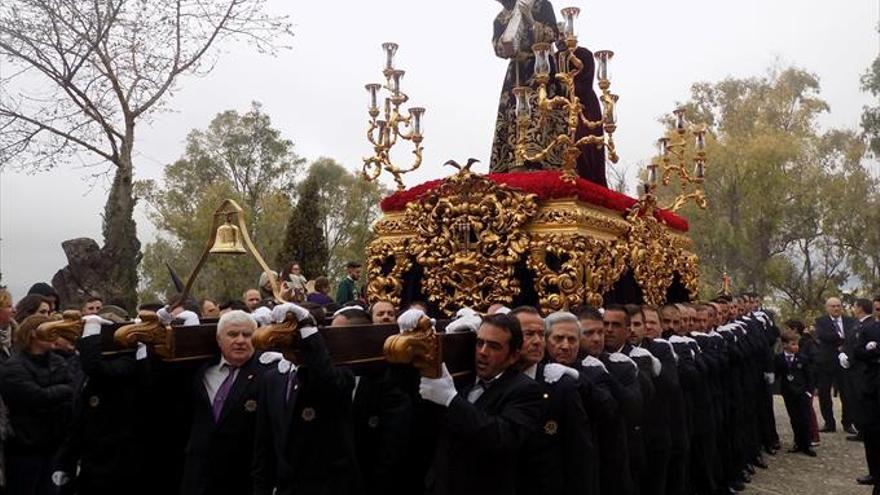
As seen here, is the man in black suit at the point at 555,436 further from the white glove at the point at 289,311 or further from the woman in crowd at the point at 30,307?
the woman in crowd at the point at 30,307

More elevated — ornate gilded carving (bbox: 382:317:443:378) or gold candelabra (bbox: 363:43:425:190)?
gold candelabra (bbox: 363:43:425:190)

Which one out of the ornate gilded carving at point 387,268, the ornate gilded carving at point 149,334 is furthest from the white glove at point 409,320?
the ornate gilded carving at point 387,268

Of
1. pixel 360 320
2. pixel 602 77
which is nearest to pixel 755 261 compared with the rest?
pixel 602 77

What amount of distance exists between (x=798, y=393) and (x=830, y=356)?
8.66ft

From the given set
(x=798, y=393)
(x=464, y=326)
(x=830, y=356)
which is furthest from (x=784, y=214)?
(x=464, y=326)

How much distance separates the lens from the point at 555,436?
12.0ft

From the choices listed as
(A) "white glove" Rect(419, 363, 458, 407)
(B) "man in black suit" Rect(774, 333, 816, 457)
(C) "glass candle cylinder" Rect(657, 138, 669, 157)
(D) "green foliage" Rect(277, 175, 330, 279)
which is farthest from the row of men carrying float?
(D) "green foliage" Rect(277, 175, 330, 279)

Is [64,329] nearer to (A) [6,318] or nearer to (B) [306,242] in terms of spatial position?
(A) [6,318]

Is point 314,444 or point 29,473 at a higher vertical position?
point 314,444

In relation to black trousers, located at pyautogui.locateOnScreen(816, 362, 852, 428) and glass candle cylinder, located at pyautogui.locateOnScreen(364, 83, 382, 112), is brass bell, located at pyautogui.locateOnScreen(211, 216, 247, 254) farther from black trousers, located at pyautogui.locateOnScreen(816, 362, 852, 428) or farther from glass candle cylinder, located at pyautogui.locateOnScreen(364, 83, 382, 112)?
black trousers, located at pyautogui.locateOnScreen(816, 362, 852, 428)

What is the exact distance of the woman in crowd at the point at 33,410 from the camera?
4.73 meters

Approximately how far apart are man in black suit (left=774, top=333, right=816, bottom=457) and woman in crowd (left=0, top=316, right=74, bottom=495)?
9.18 meters

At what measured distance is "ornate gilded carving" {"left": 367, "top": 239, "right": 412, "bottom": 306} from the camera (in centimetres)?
753

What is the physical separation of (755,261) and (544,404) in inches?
1137
